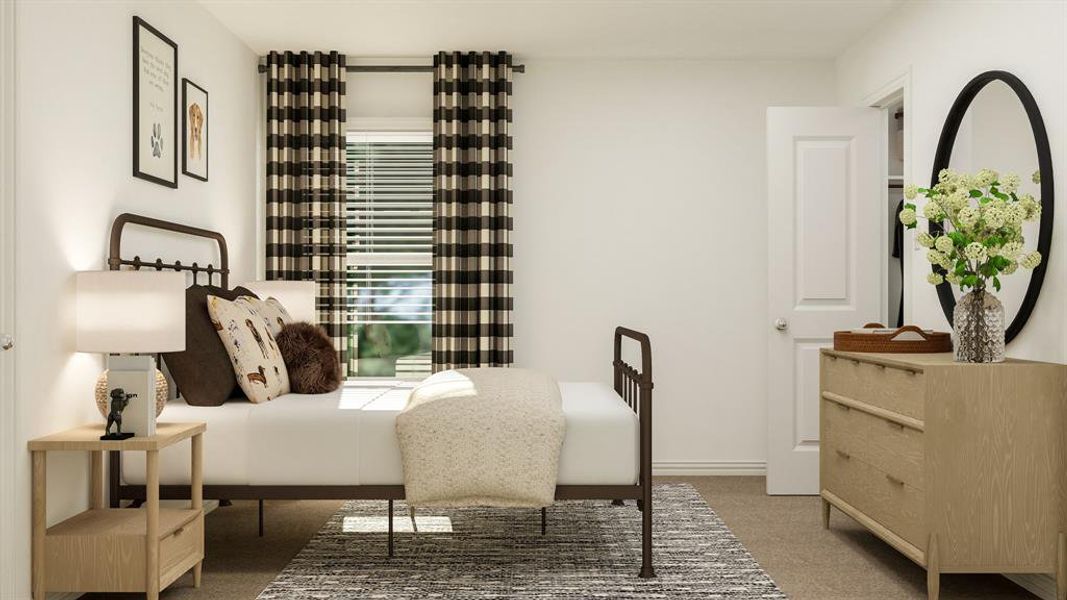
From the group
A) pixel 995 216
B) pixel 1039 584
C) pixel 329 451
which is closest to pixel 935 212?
pixel 995 216

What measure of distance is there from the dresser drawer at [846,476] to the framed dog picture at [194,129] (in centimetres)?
326

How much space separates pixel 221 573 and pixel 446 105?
9.54 ft

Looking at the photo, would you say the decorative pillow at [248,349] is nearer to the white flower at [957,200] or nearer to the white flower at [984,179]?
the white flower at [957,200]

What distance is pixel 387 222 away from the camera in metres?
5.08

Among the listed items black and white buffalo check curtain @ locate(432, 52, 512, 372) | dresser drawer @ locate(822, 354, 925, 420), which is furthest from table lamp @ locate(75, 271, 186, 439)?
dresser drawer @ locate(822, 354, 925, 420)

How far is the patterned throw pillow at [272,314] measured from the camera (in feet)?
12.0

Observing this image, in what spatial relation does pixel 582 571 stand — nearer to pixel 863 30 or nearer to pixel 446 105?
pixel 446 105

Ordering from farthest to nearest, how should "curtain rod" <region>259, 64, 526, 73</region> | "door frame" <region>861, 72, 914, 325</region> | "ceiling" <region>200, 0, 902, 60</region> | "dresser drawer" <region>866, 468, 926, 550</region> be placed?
"curtain rod" <region>259, 64, 526, 73</region>
"ceiling" <region>200, 0, 902, 60</region>
"door frame" <region>861, 72, 914, 325</region>
"dresser drawer" <region>866, 468, 926, 550</region>

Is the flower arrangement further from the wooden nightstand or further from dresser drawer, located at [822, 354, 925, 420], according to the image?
the wooden nightstand

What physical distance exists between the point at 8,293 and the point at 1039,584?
3.63m

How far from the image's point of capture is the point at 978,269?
9.67ft

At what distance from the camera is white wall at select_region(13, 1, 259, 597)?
262 centimetres

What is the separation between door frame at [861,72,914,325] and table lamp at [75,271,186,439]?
10.9ft

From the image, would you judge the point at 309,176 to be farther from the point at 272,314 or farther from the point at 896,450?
the point at 896,450
